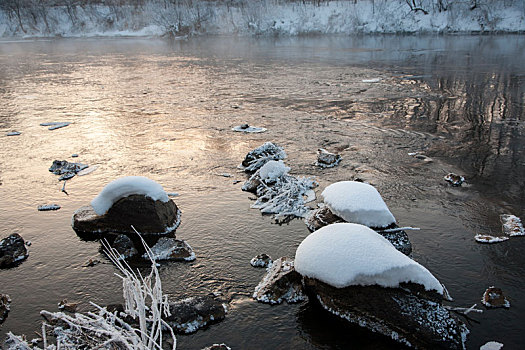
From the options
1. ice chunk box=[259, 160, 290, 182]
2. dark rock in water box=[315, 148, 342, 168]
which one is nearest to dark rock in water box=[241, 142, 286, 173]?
ice chunk box=[259, 160, 290, 182]

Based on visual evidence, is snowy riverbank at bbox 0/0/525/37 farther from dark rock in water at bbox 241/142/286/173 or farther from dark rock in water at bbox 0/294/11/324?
dark rock in water at bbox 0/294/11/324

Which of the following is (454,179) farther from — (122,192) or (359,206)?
(122,192)

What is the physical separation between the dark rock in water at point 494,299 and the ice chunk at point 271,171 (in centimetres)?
416

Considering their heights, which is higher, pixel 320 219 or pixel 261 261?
pixel 320 219

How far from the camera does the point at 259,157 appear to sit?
356 inches

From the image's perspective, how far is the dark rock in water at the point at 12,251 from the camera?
19.1ft

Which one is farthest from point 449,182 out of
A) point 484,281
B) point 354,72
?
point 354,72

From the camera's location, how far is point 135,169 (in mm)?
9094

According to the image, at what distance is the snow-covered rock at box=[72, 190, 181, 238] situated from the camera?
6.55 m

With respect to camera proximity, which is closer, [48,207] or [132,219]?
[132,219]

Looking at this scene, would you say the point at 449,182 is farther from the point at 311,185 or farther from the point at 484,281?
the point at 484,281

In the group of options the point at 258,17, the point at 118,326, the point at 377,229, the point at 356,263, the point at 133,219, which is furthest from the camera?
the point at 258,17

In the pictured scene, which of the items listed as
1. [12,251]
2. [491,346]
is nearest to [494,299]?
[491,346]

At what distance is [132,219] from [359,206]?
3469 mm
